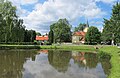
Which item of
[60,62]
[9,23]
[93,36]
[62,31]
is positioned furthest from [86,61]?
[62,31]

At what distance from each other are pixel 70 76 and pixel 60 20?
3657 inches

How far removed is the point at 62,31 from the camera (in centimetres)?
10719

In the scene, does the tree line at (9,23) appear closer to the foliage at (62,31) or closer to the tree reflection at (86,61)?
the tree reflection at (86,61)

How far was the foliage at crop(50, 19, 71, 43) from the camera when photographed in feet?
353

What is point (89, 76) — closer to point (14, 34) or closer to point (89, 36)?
point (14, 34)

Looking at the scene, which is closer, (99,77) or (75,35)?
(99,77)

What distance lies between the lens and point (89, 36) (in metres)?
92.1

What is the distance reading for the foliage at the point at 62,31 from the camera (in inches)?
4237

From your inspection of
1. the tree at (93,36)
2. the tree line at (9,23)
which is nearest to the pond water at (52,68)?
the tree line at (9,23)

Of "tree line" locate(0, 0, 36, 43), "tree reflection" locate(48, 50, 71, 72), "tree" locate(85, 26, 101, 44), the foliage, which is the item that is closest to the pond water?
"tree reflection" locate(48, 50, 71, 72)

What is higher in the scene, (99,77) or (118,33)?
(118,33)

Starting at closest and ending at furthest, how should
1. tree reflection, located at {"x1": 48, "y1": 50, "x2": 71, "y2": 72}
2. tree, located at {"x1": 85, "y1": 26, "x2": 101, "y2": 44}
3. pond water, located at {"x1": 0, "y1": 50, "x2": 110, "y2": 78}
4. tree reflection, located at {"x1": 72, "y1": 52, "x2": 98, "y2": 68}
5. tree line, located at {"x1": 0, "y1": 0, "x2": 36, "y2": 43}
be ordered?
pond water, located at {"x1": 0, "y1": 50, "x2": 110, "y2": 78}, tree reflection, located at {"x1": 48, "y1": 50, "x2": 71, "y2": 72}, tree reflection, located at {"x1": 72, "y1": 52, "x2": 98, "y2": 68}, tree line, located at {"x1": 0, "y1": 0, "x2": 36, "y2": 43}, tree, located at {"x1": 85, "y1": 26, "x2": 101, "y2": 44}

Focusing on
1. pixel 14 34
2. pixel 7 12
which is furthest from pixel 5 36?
pixel 7 12

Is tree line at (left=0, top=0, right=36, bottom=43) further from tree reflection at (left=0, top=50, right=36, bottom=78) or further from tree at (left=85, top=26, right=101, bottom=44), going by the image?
tree at (left=85, top=26, right=101, bottom=44)
